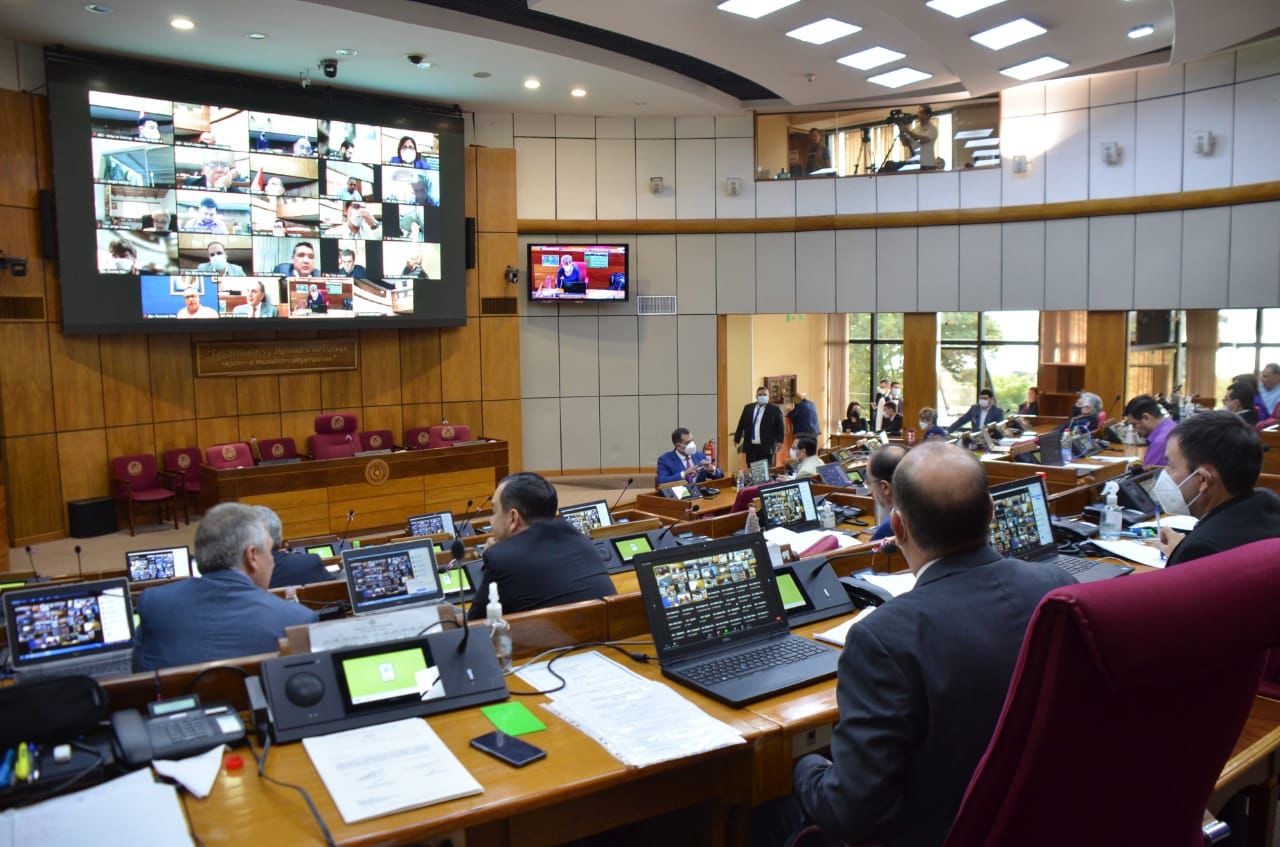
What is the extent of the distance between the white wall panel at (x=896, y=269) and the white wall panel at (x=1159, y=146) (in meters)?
2.71

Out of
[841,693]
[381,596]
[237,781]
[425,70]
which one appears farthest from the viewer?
[425,70]

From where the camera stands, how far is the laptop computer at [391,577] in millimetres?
3721

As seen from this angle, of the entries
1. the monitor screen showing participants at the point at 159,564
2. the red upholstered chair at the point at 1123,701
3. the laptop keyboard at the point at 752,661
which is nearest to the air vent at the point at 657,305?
the monitor screen showing participants at the point at 159,564

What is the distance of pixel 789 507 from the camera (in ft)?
17.6

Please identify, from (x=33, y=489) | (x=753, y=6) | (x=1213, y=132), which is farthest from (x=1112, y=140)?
(x=33, y=489)

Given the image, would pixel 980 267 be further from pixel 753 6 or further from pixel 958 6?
pixel 753 6

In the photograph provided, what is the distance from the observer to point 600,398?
1298 cm

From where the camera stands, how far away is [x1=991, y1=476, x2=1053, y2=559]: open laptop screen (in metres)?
3.62

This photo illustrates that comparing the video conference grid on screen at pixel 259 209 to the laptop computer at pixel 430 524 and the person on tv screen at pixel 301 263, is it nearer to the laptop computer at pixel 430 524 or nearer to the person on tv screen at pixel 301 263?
the person on tv screen at pixel 301 263

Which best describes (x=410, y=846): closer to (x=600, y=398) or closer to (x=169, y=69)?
(x=169, y=69)

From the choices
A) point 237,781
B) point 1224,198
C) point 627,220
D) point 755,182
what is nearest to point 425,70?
point 627,220

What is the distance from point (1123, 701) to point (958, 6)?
8.45 metres

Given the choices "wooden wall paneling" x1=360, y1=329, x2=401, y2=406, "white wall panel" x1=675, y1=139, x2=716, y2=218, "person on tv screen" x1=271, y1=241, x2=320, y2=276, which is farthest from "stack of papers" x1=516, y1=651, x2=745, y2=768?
"white wall panel" x1=675, y1=139, x2=716, y2=218

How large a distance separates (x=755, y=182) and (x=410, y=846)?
12035 millimetres
